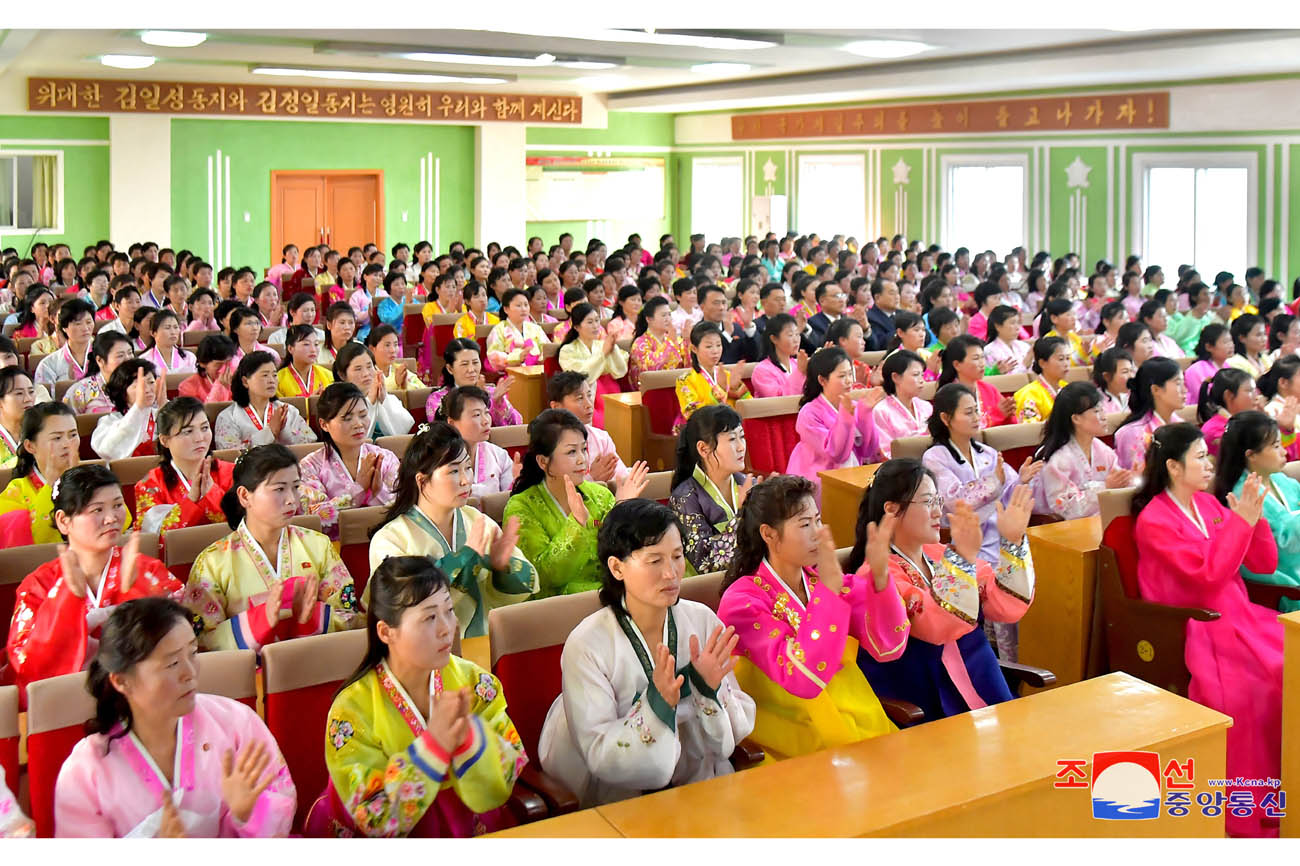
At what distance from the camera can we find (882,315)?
943 cm

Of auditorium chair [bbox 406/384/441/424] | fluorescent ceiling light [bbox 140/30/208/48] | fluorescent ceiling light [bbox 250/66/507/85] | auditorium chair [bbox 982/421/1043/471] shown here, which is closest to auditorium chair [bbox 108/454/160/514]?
auditorium chair [bbox 406/384/441/424]

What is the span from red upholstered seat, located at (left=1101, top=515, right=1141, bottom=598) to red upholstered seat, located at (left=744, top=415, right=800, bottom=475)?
2351mm

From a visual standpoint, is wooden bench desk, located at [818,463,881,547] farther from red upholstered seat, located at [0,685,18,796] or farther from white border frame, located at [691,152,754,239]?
white border frame, located at [691,152,754,239]

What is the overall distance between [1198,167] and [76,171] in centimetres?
1202

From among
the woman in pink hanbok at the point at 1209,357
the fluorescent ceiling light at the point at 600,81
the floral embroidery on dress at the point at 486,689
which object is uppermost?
the fluorescent ceiling light at the point at 600,81

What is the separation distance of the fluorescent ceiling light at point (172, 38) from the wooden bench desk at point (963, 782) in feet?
29.2

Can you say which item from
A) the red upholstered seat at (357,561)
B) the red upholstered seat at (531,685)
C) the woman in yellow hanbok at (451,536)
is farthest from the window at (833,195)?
the red upholstered seat at (531,685)

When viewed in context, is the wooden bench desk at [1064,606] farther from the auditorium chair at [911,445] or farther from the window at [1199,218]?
the window at [1199,218]

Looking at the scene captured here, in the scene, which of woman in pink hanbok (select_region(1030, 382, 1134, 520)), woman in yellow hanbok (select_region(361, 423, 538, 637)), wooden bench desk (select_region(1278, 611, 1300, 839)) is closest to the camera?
wooden bench desk (select_region(1278, 611, 1300, 839))

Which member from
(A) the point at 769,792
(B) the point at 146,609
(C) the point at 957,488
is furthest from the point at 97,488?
(C) the point at 957,488

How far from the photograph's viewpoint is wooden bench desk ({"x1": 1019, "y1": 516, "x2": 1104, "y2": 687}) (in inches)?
166

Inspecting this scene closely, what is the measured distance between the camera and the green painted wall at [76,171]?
14836 mm

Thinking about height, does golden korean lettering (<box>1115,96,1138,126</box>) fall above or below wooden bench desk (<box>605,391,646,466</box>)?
above

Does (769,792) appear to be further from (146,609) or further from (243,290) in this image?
(243,290)
